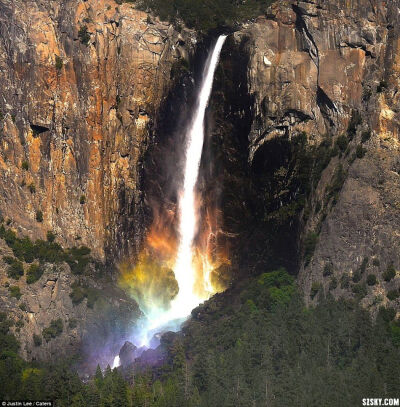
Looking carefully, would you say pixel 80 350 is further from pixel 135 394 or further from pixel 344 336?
pixel 344 336

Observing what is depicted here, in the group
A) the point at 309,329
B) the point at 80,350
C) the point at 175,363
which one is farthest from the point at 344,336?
Answer: the point at 80,350

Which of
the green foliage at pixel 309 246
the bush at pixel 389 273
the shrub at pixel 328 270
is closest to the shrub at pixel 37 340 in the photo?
the green foliage at pixel 309 246

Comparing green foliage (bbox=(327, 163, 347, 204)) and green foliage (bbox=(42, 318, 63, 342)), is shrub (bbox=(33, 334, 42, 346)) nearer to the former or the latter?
green foliage (bbox=(42, 318, 63, 342))

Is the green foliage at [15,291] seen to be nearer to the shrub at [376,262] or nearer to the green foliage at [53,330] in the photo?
the green foliage at [53,330]

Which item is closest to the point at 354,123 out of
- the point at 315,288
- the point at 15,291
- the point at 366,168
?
the point at 366,168

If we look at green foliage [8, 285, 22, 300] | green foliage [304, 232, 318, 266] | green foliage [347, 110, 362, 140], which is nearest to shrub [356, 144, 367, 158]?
green foliage [347, 110, 362, 140]

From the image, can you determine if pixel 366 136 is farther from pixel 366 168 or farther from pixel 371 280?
pixel 371 280
